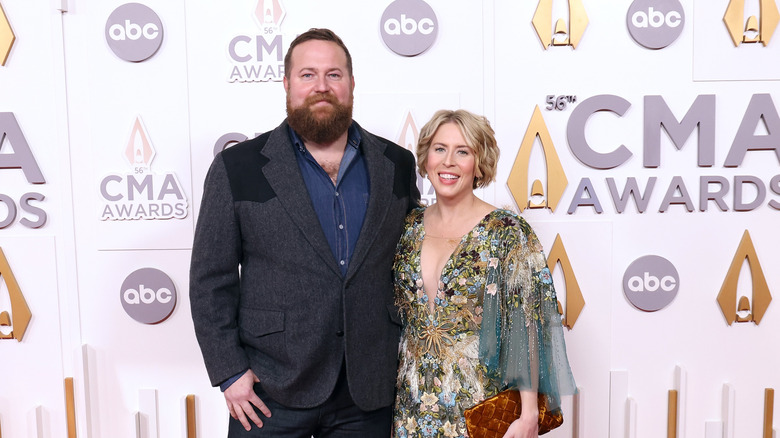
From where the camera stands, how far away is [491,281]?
4.86 feet

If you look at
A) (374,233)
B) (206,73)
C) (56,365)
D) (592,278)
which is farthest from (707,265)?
(56,365)

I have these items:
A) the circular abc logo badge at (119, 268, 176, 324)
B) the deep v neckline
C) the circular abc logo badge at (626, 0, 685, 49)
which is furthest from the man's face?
the circular abc logo badge at (626, 0, 685, 49)

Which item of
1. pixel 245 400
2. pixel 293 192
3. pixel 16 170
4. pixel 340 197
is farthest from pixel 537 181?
pixel 16 170

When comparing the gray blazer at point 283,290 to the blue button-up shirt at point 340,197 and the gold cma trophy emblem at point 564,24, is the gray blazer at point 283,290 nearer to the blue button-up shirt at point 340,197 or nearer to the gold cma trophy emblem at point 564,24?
the blue button-up shirt at point 340,197

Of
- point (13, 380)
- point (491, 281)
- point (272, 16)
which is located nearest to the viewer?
point (491, 281)

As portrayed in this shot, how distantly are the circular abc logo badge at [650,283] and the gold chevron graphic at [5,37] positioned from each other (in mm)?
2681

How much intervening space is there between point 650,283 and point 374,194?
4.51ft

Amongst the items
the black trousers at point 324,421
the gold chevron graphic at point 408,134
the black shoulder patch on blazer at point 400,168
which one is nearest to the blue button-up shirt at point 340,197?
the black shoulder patch on blazer at point 400,168

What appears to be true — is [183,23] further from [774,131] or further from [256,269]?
[774,131]

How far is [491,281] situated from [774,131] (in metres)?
1.62

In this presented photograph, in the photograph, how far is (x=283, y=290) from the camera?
1533 mm

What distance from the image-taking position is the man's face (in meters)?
1.58

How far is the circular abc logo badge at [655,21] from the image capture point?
2229 mm

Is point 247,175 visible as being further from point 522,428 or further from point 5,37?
point 5,37
